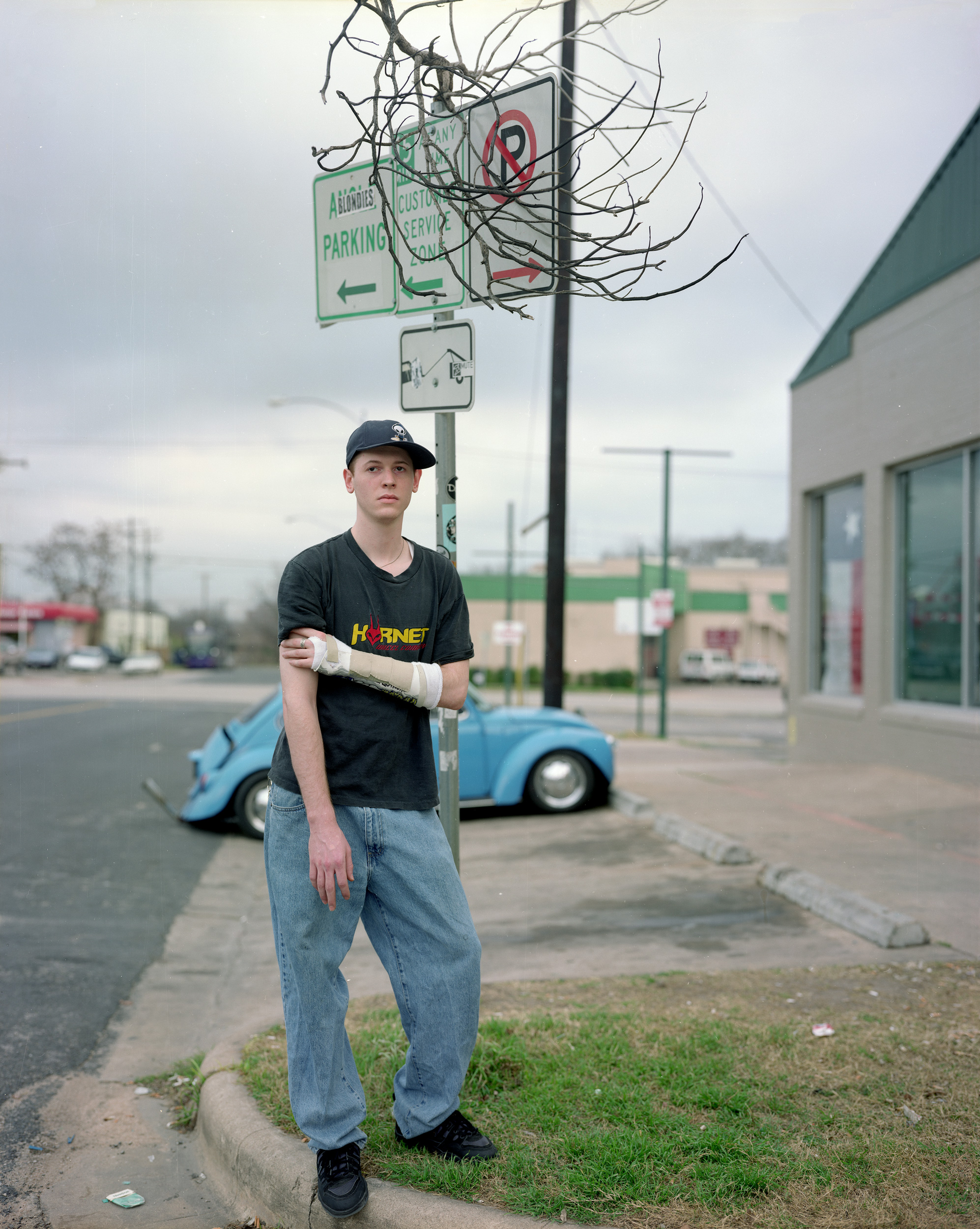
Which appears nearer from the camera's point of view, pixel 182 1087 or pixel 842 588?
pixel 182 1087

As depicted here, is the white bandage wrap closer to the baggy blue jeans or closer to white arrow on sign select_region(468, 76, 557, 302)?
the baggy blue jeans

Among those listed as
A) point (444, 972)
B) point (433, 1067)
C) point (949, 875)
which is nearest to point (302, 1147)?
point (433, 1067)

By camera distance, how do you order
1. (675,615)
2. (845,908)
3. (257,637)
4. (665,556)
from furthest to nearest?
(257,637), (675,615), (665,556), (845,908)

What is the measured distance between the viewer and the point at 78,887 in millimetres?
7176

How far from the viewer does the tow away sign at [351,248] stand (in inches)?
142

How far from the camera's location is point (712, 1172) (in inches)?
109

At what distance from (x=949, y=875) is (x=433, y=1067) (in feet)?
16.0

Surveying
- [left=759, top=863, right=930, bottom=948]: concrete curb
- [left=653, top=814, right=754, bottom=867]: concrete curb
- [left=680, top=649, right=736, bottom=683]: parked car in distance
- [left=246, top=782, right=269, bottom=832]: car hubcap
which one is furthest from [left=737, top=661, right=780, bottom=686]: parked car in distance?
[left=759, top=863, right=930, bottom=948]: concrete curb

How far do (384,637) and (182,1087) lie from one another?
2.22m

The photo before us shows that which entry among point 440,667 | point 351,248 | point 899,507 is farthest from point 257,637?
point 440,667

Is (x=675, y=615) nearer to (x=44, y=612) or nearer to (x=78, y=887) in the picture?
(x=44, y=612)

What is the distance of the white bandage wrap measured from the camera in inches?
105

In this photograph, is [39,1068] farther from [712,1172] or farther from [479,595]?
[479,595]

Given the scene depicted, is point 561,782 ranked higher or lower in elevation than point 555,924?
higher
